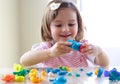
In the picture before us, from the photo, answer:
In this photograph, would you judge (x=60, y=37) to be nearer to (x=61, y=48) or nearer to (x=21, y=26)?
(x=61, y=48)

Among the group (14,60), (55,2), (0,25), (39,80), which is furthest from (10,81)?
(14,60)

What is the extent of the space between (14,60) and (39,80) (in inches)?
43.8

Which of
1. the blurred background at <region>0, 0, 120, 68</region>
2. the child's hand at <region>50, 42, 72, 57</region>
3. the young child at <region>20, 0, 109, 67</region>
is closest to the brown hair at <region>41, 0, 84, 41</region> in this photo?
the young child at <region>20, 0, 109, 67</region>

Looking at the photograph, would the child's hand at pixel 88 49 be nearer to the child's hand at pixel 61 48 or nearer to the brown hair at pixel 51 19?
the child's hand at pixel 61 48

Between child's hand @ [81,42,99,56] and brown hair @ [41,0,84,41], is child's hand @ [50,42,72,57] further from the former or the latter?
brown hair @ [41,0,84,41]

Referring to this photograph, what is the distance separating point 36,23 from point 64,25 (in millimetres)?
692

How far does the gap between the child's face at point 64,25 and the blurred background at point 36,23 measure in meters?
0.60

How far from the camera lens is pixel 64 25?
91 centimetres

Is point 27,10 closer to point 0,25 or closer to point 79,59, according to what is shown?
point 0,25

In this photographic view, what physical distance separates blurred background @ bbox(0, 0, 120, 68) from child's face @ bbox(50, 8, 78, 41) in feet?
1.96

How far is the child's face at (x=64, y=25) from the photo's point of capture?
913mm

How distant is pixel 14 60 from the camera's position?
1.58m

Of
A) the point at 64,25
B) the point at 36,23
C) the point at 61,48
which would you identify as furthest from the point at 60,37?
the point at 36,23

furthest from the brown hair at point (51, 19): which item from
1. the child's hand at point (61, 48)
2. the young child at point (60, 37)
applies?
the child's hand at point (61, 48)
